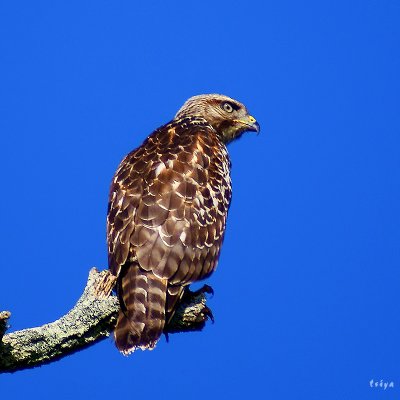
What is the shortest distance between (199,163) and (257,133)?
7.88 ft

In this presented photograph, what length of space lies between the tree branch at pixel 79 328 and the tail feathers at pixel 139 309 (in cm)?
9

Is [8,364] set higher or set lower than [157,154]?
lower

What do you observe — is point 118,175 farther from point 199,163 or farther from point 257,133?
point 257,133

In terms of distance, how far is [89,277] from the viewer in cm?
644

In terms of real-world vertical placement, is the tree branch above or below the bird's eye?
below

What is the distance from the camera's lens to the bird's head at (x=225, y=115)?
33.8ft

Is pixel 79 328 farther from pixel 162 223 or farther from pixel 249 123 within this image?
pixel 249 123

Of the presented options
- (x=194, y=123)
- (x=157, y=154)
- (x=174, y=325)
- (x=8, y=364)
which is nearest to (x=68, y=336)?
(x=8, y=364)

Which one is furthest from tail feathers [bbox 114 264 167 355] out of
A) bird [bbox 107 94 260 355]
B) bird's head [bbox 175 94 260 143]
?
bird's head [bbox 175 94 260 143]

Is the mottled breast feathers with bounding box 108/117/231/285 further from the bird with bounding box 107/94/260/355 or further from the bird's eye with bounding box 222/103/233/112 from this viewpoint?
the bird's eye with bounding box 222/103/233/112

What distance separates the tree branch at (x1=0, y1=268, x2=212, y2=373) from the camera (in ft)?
17.6

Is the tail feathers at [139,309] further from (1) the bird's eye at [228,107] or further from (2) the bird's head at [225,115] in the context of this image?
(1) the bird's eye at [228,107]

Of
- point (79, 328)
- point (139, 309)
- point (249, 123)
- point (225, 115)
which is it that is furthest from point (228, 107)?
point (79, 328)

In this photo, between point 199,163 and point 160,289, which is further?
point 199,163
